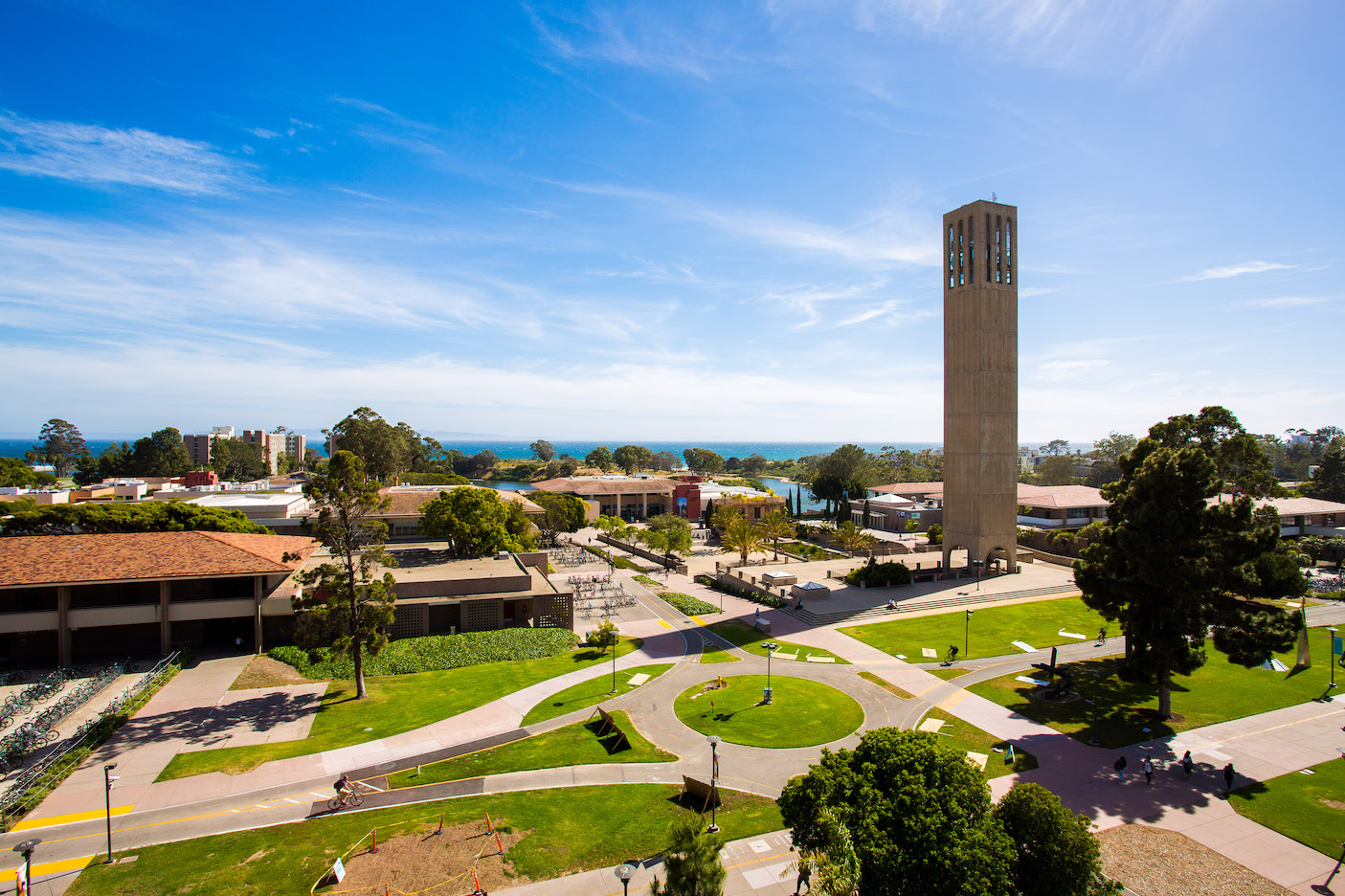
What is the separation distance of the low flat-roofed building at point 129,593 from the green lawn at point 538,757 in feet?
50.8

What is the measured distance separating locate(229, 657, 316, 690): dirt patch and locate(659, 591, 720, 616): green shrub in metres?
25.7

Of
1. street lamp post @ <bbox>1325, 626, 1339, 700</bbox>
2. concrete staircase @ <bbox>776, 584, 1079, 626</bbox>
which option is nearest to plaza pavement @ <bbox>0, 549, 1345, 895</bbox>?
street lamp post @ <bbox>1325, 626, 1339, 700</bbox>

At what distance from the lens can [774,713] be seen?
29.7 metres

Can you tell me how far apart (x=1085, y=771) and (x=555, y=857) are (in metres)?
20.2

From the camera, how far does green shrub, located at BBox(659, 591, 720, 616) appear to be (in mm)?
49156

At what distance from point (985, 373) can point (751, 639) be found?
3330 centimetres

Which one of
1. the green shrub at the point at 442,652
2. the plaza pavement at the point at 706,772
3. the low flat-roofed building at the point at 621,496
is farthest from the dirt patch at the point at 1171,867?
the low flat-roofed building at the point at 621,496

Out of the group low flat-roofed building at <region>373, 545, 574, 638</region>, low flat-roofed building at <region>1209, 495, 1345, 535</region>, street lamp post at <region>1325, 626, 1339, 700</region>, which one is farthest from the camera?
low flat-roofed building at <region>1209, 495, 1345, 535</region>

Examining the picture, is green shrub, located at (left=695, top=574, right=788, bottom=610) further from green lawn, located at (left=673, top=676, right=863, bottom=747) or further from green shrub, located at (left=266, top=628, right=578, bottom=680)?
green shrub, located at (left=266, top=628, right=578, bottom=680)

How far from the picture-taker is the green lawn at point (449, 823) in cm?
1791

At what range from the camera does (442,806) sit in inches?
855

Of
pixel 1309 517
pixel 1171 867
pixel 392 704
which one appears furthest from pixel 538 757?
pixel 1309 517

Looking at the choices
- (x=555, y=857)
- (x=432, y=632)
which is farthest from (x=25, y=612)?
(x=555, y=857)

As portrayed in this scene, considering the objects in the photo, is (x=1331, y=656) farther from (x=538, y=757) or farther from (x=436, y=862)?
(x=436, y=862)
